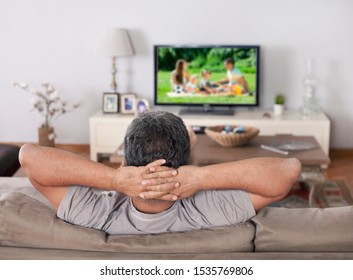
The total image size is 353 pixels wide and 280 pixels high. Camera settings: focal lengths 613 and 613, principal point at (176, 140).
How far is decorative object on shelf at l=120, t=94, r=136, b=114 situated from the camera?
578cm

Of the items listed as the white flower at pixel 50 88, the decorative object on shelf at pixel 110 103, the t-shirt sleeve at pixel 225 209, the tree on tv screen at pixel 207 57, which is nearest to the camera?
the t-shirt sleeve at pixel 225 209

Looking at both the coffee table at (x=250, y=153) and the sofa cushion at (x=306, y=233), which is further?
the coffee table at (x=250, y=153)

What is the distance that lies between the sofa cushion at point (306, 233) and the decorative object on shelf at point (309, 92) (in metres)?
4.00

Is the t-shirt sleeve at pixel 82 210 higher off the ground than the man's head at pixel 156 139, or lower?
lower

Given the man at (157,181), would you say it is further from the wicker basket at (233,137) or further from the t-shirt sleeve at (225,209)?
the wicker basket at (233,137)

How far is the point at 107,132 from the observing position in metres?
5.63

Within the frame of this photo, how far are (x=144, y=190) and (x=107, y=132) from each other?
393cm

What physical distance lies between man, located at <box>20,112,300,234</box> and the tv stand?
12.8ft

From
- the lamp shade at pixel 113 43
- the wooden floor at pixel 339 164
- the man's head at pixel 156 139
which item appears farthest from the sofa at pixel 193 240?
the lamp shade at pixel 113 43

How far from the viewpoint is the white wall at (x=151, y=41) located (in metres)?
5.65

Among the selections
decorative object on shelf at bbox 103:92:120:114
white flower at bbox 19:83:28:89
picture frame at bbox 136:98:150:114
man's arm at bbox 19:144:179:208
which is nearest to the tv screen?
picture frame at bbox 136:98:150:114

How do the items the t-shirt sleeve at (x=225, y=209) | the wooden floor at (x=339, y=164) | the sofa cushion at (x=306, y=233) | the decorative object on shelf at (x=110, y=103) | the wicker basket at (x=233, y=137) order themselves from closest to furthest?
1. the sofa cushion at (x=306, y=233)
2. the t-shirt sleeve at (x=225, y=209)
3. the wicker basket at (x=233, y=137)
4. the wooden floor at (x=339, y=164)
5. the decorative object on shelf at (x=110, y=103)

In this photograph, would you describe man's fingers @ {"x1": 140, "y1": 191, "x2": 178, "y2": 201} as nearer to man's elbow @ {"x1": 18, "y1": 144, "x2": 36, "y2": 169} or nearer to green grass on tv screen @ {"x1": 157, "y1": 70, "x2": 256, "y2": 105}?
man's elbow @ {"x1": 18, "y1": 144, "x2": 36, "y2": 169}

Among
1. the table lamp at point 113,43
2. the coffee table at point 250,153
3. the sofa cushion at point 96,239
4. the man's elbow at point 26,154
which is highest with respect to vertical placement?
the table lamp at point 113,43
